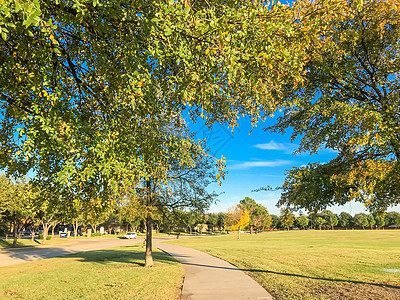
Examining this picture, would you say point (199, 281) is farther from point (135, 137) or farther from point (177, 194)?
→ point (135, 137)

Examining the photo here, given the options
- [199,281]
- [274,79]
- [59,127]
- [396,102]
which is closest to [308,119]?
[396,102]

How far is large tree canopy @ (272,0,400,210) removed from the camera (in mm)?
7289

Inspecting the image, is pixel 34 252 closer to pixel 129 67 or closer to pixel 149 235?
pixel 149 235

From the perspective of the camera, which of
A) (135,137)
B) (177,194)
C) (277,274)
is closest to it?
(135,137)

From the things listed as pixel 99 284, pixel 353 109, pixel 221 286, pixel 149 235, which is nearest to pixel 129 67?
pixel 353 109

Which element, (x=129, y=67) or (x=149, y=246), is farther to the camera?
(x=149, y=246)

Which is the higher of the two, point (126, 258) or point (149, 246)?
point (149, 246)

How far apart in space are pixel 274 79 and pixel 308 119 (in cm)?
489

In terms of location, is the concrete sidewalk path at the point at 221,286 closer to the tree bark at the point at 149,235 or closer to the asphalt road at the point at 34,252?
the tree bark at the point at 149,235

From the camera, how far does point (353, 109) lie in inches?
290

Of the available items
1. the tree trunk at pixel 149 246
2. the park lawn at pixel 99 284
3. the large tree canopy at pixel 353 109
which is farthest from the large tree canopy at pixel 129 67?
the tree trunk at pixel 149 246

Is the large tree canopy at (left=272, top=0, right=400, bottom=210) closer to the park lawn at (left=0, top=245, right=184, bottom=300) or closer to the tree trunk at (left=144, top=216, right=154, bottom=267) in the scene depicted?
the park lawn at (left=0, top=245, right=184, bottom=300)

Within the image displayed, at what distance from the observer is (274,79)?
544 centimetres

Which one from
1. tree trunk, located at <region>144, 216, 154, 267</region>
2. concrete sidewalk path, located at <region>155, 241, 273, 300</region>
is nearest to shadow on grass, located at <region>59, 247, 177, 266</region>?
tree trunk, located at <region>144, 216, 154, 267</region>
